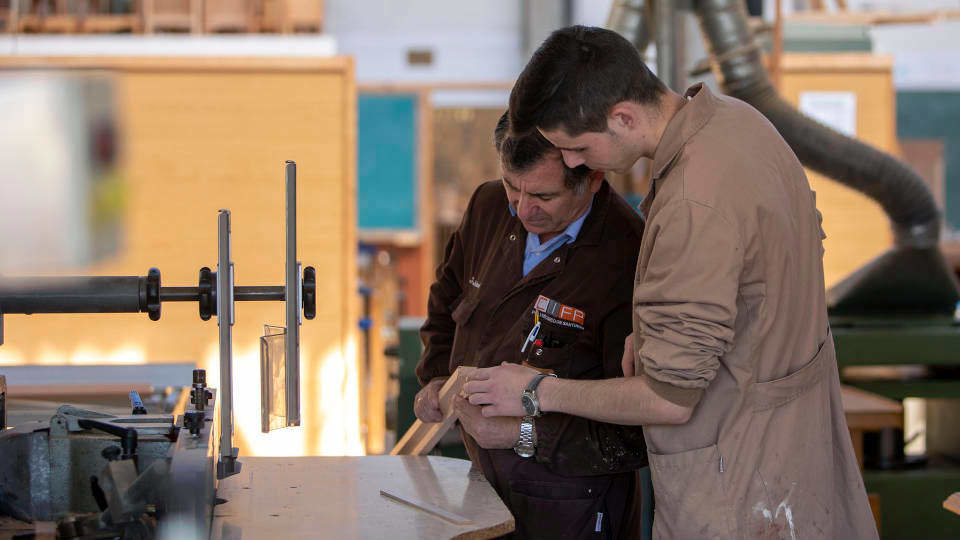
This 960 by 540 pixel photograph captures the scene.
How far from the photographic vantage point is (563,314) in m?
1.80

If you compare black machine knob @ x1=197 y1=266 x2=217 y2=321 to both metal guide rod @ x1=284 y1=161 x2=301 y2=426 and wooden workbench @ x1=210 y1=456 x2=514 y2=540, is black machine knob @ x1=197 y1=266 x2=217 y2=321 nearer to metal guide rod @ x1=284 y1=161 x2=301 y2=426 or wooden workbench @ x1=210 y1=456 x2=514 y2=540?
metal guide rod @ x1=284 y1=161 x2=301 y2=426

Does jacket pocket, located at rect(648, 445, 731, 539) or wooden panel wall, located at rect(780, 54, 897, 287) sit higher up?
wooden panel wall, located at rect(780, 54, 897, 287)

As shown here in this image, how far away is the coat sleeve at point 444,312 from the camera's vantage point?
2.10m

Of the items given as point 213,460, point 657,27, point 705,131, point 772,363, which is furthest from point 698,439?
point 657,27

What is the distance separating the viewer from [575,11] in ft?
24.2

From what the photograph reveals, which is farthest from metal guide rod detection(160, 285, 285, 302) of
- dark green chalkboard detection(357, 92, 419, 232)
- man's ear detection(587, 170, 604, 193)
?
dark green chalkboard detection(357, 92, 419, 232)

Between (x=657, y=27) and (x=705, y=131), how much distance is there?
172cm

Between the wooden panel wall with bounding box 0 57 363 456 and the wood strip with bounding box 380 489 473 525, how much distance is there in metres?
2.12

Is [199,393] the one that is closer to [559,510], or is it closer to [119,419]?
[119,419]

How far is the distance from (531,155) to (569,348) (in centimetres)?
37

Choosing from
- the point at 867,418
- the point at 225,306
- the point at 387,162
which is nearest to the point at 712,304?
the point at 225,306

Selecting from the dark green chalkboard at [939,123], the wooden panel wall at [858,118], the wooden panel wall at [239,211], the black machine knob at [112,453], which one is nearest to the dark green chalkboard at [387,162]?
the wooden panel wall at [239,211]

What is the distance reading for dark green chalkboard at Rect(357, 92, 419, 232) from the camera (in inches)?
261

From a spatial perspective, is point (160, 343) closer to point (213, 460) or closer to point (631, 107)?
point (213, 460)
